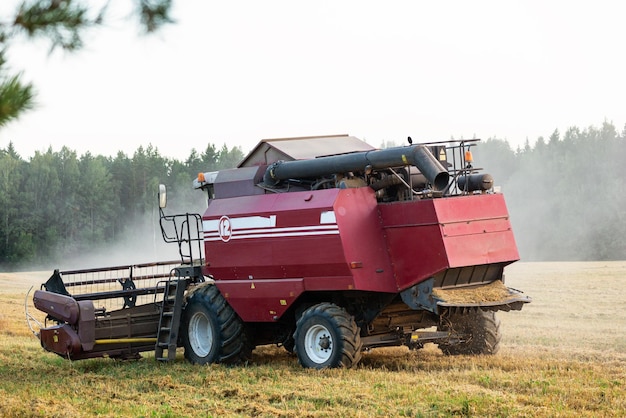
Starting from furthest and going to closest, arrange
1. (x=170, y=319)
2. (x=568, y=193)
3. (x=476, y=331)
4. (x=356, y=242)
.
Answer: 1. (x=568, y=193)
2. (x=170, y=319)
3. (x=476, y=331)
4. (x=356, y=242)

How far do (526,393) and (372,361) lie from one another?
Answer: 395 cm

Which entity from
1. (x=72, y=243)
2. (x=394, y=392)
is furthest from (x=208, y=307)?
(x=72, y=243)

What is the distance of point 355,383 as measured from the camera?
1165 cm

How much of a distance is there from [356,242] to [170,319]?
386 centimetres

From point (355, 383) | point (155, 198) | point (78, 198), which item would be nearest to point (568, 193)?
point (155, 198)

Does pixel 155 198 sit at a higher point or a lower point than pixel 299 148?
higher

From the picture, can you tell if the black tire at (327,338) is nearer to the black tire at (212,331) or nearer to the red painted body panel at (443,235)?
the red painted body panel at (443,235)

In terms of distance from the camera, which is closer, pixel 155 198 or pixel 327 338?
pixel 327 338

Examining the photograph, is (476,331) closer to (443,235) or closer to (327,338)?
(443,235)

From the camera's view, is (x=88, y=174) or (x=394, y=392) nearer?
(x=394, y=392)

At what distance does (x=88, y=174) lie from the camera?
76312mm

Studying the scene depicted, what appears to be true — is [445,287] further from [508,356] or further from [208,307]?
[208,307]

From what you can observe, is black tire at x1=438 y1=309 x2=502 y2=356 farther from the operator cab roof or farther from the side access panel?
the operator cab roof

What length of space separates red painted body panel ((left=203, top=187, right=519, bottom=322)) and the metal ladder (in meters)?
1.39
